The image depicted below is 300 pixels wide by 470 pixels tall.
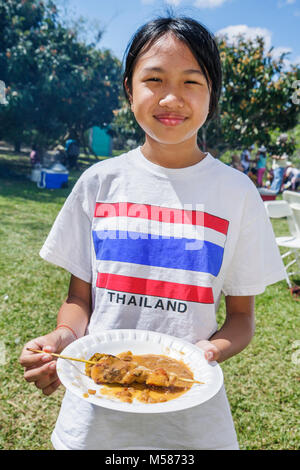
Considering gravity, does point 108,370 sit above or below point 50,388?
above

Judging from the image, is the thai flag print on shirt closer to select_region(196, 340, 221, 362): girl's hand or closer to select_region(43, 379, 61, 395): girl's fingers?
select_region(196, 340, 221, 362): girl's hand

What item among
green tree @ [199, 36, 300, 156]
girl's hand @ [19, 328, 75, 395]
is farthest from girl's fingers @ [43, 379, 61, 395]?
green tree @ [199, 36, 300, 156]

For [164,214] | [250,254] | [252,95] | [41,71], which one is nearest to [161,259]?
[164,214]

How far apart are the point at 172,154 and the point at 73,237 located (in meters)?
0.47

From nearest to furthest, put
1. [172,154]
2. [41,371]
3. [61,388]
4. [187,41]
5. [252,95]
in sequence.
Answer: [41,371] → [187,41] → [172,154] → [61,388] → [252,95]

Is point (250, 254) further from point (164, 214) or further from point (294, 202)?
point (294, 202)

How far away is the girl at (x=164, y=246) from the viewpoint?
1222 mm

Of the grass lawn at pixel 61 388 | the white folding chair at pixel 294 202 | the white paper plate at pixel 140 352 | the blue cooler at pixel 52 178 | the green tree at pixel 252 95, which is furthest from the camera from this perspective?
the blue cooler at pixel 52 178

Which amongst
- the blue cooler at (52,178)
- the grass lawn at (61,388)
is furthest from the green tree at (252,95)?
the grass lawn at (61,388)

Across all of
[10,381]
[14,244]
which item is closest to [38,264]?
[14,244]

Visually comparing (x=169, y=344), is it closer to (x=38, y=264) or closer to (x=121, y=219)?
(x=121, y=219)

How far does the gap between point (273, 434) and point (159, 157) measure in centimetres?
237

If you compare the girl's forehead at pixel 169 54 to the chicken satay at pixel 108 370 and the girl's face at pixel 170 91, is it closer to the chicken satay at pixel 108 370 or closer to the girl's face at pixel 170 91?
the girl's face at pixel 170 91

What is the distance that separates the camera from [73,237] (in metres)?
1.43
